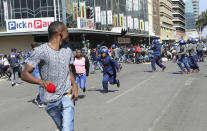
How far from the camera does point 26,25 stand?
40406 millimetres

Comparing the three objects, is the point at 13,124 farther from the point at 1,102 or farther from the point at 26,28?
the point at 26,28

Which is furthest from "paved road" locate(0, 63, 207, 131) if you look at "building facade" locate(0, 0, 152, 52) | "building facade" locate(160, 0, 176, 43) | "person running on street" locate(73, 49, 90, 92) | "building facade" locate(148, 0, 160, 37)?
"building facade" locate(160, 0, 176, 43)

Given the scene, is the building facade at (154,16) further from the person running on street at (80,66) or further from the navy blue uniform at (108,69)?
the person running on street at (80,66)

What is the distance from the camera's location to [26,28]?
133 ft

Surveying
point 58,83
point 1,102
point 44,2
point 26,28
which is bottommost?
point 1,102

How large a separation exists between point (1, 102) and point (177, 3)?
13134cm

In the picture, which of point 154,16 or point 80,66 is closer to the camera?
point 80,66

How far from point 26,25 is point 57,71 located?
37.9 m

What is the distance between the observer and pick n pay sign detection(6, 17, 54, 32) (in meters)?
40.0

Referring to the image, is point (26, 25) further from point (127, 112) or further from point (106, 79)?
Answer: point (127, 112)

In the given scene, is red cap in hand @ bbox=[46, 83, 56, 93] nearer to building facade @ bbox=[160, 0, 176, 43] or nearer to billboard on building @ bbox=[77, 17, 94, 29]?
billboard on building @ bbox=[77, 17, 94, 29]

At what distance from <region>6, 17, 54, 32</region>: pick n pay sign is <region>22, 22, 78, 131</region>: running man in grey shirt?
36.9 metres

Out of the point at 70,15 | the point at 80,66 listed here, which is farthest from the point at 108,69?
the point at 70,15

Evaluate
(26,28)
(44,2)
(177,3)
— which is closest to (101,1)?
(44,2)
